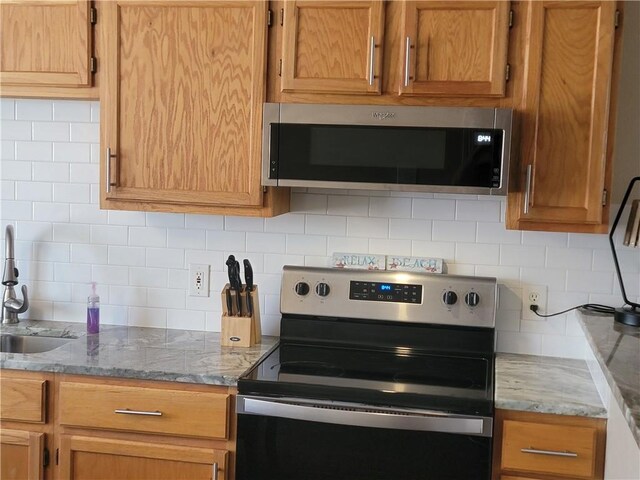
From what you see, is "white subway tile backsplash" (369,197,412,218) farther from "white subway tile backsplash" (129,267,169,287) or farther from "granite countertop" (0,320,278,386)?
"white subway tile backsplash" (129,267,169,287)

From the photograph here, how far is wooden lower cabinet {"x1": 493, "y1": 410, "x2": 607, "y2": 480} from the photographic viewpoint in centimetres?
227

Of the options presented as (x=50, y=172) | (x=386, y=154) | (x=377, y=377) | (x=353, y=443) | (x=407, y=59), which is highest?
(x=407, y=59)

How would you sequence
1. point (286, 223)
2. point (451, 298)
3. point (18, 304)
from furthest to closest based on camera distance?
point (18, 304) → point (286, 223) → point (451, 298)

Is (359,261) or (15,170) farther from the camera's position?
(15,170)

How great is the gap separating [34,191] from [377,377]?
1584 mm

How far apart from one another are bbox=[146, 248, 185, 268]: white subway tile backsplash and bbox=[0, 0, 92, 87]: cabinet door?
0.70 metres

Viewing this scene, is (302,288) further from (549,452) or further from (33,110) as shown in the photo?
(33,110)

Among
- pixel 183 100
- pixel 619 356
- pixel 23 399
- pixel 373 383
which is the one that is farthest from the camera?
pixel 183 100

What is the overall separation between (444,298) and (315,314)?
0.47 metres

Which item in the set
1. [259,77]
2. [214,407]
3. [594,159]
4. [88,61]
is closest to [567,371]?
[594,159]

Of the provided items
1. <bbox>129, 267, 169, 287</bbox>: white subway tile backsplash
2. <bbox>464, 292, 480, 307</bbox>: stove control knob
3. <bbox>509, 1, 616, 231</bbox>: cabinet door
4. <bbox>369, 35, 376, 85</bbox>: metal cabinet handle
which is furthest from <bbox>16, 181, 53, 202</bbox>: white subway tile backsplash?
<bbox>509, 1, 616, 231</bbox>: cabinet door

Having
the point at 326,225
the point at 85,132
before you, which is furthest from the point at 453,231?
the point at 85,132

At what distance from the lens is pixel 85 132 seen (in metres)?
3.07

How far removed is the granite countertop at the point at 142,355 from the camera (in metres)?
2.46
